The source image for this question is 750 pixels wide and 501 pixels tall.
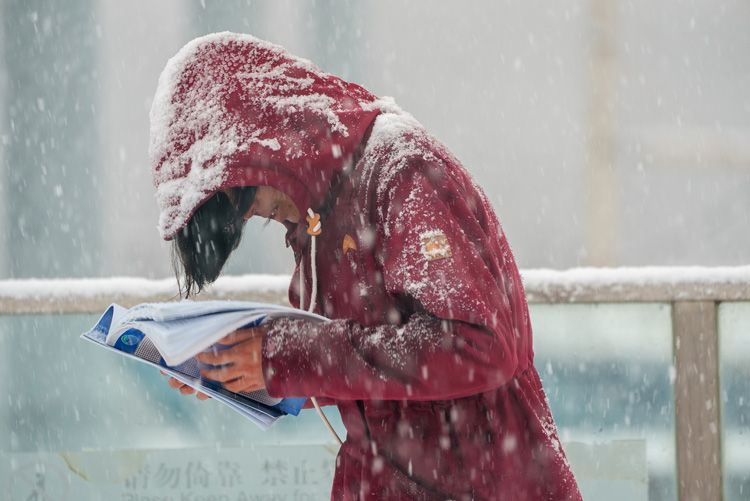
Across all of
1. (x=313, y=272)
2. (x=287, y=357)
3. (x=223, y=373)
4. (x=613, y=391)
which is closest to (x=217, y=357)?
(x=223, y=373)

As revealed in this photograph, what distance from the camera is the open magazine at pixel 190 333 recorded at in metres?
1.46

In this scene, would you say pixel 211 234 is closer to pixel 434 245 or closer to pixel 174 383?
pixel 174 383

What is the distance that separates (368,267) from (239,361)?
0.88ft

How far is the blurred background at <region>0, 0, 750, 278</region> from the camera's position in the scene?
153 inches

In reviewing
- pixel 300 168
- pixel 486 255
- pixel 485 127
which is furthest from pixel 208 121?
pixel 485 127

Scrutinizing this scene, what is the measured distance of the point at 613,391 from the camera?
384 centimetres

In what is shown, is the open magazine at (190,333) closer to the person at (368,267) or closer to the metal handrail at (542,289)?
the person at (368,267)

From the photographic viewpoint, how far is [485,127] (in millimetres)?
3936

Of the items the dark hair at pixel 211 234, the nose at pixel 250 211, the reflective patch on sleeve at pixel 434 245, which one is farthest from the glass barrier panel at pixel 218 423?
the reflective patch on sleeve at pixel 434 245

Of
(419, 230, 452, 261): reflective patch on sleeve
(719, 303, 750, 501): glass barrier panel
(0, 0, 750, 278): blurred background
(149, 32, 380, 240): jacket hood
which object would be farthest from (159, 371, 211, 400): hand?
(719, 303, 750, 501): glass barrier panel

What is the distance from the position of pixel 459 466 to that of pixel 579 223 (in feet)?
8.52

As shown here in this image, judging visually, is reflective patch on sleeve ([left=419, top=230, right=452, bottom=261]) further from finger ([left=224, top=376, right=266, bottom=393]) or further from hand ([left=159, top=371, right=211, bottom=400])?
hand ([left=159, top=371, right=211, bottom=400])

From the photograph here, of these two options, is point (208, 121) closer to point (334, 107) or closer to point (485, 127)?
point (334, 107)

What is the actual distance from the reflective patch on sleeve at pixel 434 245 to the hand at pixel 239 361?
0.35 meters
